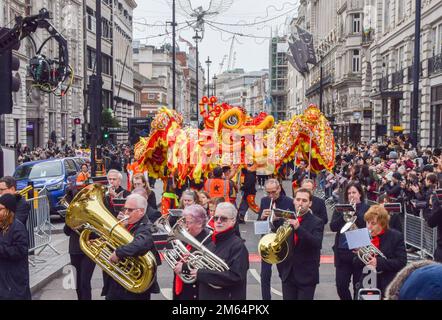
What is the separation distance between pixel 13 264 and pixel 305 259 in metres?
2.91

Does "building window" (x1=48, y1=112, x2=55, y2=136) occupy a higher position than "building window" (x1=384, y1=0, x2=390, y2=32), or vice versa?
"building window" (x1=384, y1=0, x2=390, y2=32)

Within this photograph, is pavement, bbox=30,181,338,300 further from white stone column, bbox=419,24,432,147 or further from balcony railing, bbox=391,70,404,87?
balcony railing, bbox=391,70,404,87

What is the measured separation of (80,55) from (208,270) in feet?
156

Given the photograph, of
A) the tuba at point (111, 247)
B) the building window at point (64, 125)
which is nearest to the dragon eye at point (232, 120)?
the tuba at point (111, 247)

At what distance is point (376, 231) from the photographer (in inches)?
263

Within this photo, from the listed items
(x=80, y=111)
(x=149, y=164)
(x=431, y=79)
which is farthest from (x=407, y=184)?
(x=80, y=111)

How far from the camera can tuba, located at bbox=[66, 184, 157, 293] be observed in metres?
5.88

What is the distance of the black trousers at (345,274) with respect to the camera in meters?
7.25

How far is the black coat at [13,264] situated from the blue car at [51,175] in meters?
9.92

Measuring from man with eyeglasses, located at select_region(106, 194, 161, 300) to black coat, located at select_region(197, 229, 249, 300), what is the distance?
0.63m

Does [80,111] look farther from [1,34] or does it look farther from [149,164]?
[1,34]

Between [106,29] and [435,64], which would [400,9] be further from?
[106,29]

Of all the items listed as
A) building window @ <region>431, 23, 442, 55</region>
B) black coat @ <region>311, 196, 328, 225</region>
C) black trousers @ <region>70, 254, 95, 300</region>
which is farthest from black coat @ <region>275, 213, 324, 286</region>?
building window @ <region>431, 23, 442, 55</region>

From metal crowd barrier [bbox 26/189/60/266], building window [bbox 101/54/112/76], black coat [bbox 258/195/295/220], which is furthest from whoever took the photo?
building window [bbox 101/54/112/76]
